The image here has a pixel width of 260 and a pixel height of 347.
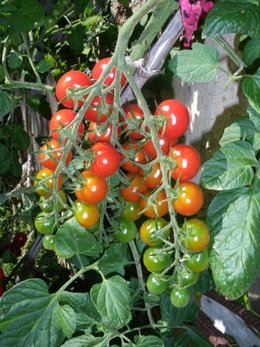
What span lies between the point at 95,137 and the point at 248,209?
0.21m

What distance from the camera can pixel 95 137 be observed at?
24.3 inches

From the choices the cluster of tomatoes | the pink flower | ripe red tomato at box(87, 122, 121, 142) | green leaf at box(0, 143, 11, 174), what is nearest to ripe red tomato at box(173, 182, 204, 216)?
the cluster of tomatoes

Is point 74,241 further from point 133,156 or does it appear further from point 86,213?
point 133,156

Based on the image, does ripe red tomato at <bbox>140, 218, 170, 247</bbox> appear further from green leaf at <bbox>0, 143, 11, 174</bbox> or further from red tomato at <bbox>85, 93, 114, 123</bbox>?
green leaf at <bbox>0, 143, 11, 174</bbox>

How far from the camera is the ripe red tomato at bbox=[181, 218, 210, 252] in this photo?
640 mm

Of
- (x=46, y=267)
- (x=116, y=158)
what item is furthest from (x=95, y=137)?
(x=46, y=267)

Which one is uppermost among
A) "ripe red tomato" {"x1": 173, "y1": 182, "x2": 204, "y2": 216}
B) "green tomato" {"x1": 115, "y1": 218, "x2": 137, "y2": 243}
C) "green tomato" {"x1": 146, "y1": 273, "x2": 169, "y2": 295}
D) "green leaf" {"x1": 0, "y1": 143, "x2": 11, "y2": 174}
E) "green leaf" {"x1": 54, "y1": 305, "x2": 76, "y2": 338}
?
"ripe red tomato" {"x1": 173, "y1": 182, "x2": 204, "y2": 216}

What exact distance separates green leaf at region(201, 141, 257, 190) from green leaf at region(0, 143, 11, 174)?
0.78 meters

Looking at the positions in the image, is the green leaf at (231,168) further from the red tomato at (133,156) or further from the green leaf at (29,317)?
the green leaf at (29,317)

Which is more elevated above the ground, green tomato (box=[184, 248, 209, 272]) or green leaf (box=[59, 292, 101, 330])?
green tomato (box=[184, 248, 209, 272])

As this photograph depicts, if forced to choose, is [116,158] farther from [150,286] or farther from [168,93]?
[168,93]

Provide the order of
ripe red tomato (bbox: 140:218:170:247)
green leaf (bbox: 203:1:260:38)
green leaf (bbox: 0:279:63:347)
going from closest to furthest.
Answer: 1. green leaf (bbox: 203:1:260:38)
2. ripe red tomato (bbox: 140:218:170:247)
3. green leaf (bbox: 0:279:63:347)

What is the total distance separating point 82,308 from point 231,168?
0.40 m

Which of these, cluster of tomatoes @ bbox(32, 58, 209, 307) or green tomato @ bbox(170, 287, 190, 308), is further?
green tomato @ bbox(170, 287, 190, 308)
